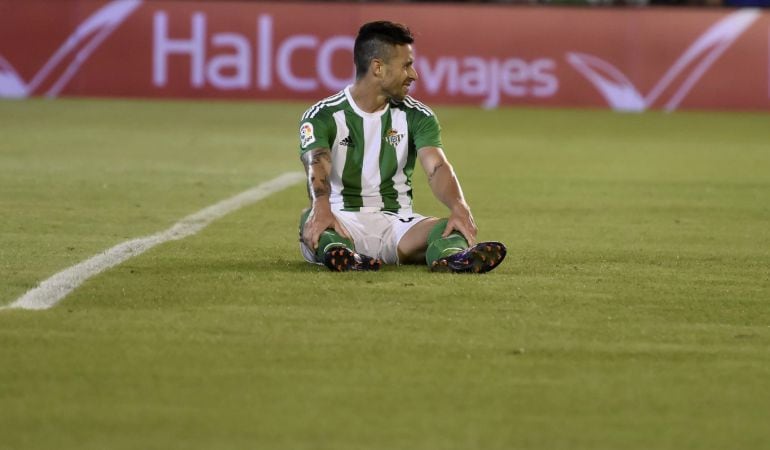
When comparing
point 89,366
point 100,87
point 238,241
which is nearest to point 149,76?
point 100,87

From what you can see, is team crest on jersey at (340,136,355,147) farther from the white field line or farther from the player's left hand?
the white field line

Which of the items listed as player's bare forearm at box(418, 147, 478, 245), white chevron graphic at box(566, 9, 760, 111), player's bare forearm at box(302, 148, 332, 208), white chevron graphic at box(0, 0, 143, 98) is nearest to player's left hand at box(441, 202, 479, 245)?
player's bare forearm at box(418, 147, 478, 245)

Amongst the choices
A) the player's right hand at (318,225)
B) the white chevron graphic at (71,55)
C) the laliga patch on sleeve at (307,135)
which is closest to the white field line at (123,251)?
the player's right hand at (318,225)

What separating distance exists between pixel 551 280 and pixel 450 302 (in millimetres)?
931

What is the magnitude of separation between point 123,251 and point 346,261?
1.34 metres

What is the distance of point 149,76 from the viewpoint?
76.9 ft

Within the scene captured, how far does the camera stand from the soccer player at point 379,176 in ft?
24.3

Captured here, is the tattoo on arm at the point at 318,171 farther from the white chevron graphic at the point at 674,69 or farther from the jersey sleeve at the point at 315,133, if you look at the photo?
the white chevron graphic at the point at 674,69

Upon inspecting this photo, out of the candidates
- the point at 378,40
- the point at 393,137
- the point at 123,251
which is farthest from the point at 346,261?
the point at 123,251

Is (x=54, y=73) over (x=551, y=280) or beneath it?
beneath

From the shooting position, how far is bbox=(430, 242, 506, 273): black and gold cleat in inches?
287

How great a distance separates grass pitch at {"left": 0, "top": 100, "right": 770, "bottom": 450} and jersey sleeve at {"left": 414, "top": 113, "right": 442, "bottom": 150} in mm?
695

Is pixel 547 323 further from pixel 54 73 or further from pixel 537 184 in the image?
pixel 54 73

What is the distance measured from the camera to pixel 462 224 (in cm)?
744
